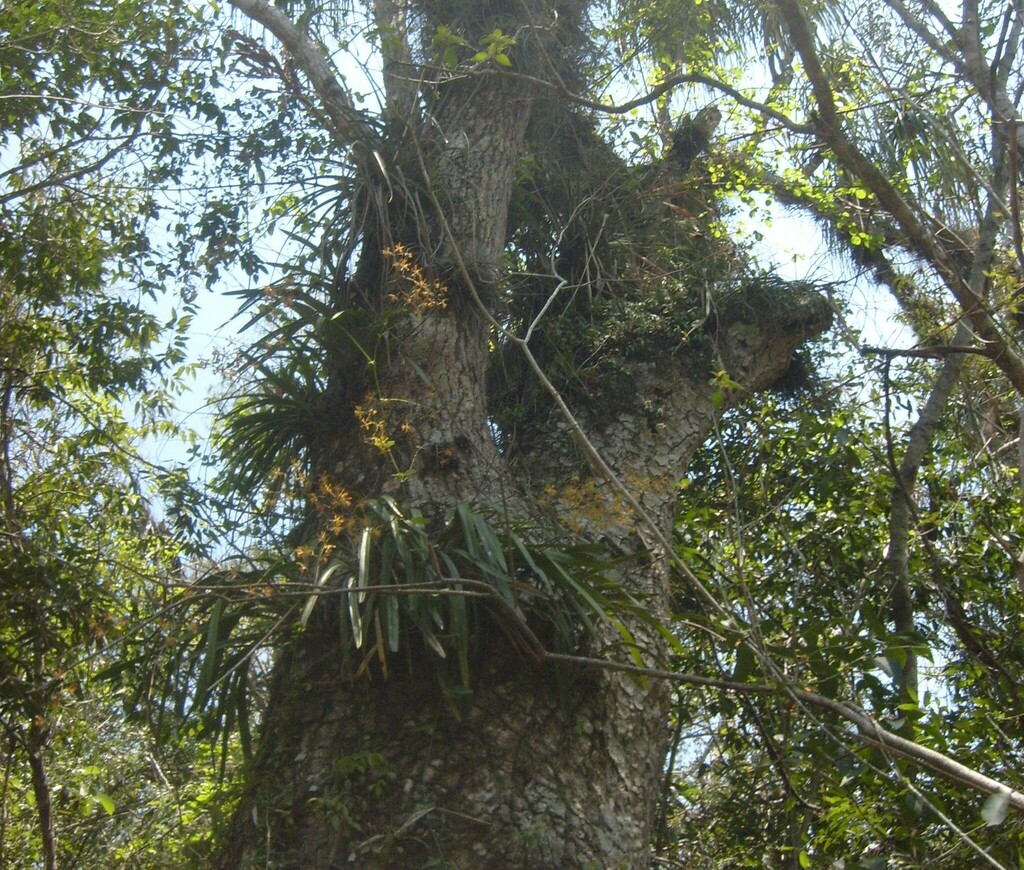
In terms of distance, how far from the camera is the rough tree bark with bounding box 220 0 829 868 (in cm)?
282

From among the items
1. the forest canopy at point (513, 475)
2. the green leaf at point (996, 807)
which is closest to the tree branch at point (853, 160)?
the forest canopy at point (513, 475)

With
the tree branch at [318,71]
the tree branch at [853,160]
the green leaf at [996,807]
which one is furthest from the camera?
the tree branch at [318,71]

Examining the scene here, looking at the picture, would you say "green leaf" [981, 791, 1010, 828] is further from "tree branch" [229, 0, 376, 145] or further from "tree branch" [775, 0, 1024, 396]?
"tree branch" [229, 0, 376, 145]

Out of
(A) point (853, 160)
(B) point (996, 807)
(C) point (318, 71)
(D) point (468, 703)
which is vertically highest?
(C) point (318, 71)

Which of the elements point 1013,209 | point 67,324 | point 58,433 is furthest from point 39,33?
point 1013,209

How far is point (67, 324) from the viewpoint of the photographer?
4.98 metres

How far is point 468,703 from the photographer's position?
3031 millimetres

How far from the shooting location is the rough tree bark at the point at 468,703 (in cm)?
282

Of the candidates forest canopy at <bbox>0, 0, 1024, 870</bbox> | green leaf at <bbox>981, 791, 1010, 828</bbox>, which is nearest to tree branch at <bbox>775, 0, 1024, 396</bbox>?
forest canopy at <bbox>0, 0, 1024, 870</bbox>

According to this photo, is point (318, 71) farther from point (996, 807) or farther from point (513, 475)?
point (996, 807)

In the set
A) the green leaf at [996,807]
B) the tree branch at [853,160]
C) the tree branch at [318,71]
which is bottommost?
the green leaf at [996,807]

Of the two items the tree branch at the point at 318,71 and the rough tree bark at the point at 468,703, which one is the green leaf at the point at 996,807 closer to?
the rough tree bark at the point at 468,703

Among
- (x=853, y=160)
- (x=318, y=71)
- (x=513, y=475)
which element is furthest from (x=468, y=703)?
(x=318, y=71)

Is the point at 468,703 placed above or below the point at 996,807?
above
